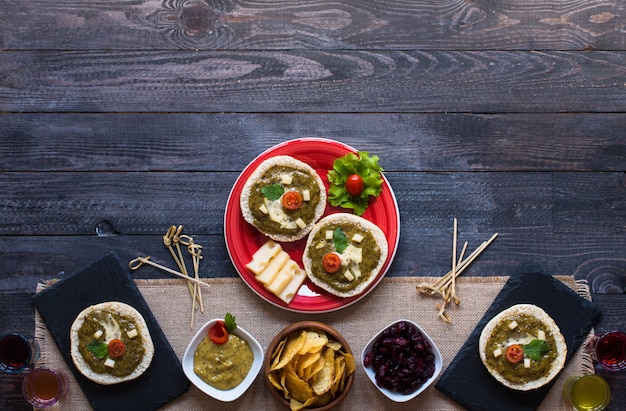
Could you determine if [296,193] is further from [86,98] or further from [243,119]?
[86,98]

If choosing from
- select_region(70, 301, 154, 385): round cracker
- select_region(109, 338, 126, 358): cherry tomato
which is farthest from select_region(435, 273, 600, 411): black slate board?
select_region(109, 338, 126, 358): cherry tomato

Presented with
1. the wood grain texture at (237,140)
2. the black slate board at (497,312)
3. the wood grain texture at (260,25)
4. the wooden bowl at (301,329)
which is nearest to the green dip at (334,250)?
the wooden bowl at (301,329)

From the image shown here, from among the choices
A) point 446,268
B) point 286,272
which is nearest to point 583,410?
point 446,268

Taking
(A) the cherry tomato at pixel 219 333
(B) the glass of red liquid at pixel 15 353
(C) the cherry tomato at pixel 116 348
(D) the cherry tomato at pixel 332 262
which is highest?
(D) the cherry tomato at pixel 332 262

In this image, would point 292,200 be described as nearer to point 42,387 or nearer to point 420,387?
point 420,387

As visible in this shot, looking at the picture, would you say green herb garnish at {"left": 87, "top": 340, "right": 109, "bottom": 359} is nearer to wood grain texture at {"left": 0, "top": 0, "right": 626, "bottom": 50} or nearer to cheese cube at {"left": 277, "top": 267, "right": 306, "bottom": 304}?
cheese cube at {"left": 277, "top": 267, "right": 306, "bottom": 304}

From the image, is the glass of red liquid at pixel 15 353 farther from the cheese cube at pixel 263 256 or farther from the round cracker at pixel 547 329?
the round cracker at pixel 547 329
